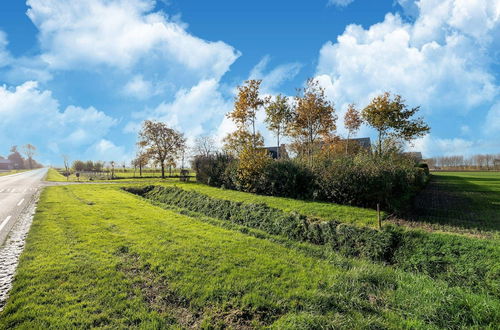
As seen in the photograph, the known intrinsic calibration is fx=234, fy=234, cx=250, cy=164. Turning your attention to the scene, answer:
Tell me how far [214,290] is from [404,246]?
18.7 ft

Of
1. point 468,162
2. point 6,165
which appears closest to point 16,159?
point 6,165

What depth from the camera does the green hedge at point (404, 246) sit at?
5.56 m

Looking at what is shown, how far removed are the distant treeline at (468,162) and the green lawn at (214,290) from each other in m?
65.7

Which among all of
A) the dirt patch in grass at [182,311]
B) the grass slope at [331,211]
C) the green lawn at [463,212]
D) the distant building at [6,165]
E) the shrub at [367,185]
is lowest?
the dirt patch in grass at [182,311]

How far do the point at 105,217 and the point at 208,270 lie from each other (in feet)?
24.4

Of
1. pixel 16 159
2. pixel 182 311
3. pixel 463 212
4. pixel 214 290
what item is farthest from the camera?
pixel 16 159

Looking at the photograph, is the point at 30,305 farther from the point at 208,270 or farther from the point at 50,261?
the point at 208,270

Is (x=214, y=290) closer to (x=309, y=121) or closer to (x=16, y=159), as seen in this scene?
(x=309, y=121)

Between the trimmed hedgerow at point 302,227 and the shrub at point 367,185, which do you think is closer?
the trimmed hedgerow at point 302,227

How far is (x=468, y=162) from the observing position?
2808 inches

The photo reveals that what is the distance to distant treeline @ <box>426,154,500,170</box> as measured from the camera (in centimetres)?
6216

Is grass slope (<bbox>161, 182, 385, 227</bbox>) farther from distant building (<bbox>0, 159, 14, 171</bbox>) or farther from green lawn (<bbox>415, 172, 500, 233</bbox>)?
distant building (<bbox>0, 159, 14, 171</bbox>)

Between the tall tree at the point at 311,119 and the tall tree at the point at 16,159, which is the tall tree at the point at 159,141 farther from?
the tall tree at the point at 16,159

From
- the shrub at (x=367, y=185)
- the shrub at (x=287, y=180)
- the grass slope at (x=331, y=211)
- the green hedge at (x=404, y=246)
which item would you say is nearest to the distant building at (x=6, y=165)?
the shrub at (x=287, y=180)
